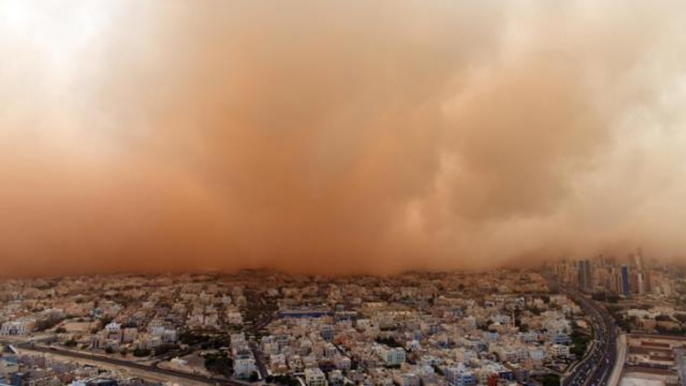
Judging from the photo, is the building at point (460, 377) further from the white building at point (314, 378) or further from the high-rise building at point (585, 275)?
the high-rise building at point (585, 275)

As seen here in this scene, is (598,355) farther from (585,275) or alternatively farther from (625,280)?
(585,275)

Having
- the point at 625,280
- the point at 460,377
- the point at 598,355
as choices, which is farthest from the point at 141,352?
the point at 625,280

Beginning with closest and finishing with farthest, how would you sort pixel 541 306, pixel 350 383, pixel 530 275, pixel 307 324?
pixel 350 383
pixel 307 324
pixel 541 306
pixel 530 275

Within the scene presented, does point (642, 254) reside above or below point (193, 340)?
above

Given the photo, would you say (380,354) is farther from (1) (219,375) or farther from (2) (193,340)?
(2) (193,340)

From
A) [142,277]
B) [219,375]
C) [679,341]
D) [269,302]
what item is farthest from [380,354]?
[142,277]

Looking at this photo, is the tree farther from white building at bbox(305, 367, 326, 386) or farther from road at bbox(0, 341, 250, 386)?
white building at bbox(305, 367, 326, 386)

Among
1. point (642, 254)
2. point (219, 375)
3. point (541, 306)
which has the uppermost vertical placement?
point (642, 254)

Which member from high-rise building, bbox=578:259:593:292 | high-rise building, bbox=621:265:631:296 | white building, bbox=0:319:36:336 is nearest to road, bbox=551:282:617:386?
high-rise building, bbox=621:265:631:296

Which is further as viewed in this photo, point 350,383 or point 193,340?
point 193,340
